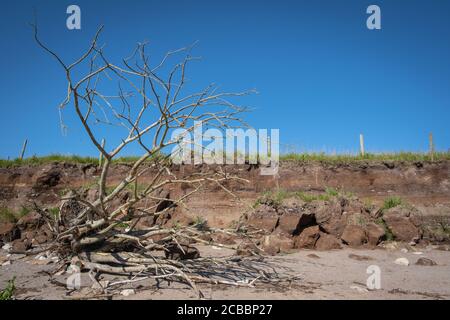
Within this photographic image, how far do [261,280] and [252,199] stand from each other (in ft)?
25.5

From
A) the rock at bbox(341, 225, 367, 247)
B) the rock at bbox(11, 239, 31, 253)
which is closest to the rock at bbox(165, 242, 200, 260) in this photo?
the rock at bbox(11, 239, 31, 253)

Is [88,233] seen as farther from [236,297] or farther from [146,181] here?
[146,181]

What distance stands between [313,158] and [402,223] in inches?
196

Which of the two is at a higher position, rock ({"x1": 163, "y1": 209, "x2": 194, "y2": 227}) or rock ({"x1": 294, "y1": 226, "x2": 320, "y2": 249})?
rock ({"x1": 163, "y1": 209, "x2": 194, "y2": 227})

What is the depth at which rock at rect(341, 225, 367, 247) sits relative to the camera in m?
8.72

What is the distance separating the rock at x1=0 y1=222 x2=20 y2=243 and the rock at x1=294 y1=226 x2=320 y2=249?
6.16 meters

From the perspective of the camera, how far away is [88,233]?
18.4 feet

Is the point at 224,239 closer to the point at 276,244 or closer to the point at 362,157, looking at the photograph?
the point at 276,244

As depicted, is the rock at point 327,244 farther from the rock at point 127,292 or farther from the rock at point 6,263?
the rock at point 6,263

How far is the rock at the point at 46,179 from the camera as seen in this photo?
13.8 metres

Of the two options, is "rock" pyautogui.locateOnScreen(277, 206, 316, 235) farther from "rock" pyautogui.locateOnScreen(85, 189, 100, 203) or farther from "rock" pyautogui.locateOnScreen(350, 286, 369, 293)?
"rock" pyautogui.locateOnScreen(85, 189, 100, 203)

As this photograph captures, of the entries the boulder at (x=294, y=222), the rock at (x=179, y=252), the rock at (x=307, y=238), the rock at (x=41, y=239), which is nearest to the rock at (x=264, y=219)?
the boulder at (x=294, y=222)

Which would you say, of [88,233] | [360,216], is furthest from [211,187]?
[88,233]
